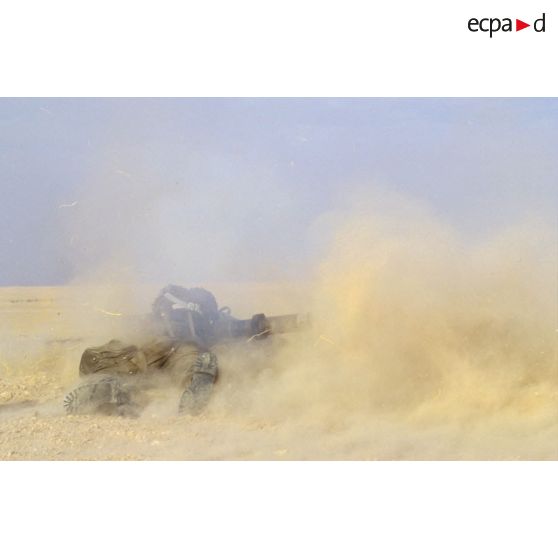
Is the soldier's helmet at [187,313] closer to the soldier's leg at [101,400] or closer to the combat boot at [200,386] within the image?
the combat boot at [200,386]

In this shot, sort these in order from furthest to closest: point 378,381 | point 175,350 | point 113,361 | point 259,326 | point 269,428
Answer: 1. point 259,326
2. point 175,350
3. point 113,361
4. point 378,381
5. point 269,428

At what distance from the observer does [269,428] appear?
7.78 metres

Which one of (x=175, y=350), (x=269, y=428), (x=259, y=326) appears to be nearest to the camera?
(x=269, y=428)

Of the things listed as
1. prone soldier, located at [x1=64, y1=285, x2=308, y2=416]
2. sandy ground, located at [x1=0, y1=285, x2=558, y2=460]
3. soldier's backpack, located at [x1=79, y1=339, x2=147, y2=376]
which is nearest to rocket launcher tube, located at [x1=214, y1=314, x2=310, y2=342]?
prone soldier, located at [x1=64, y1=285, x2=308, y2=416]

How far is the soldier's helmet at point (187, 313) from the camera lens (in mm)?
10141

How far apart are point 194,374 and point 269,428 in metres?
1.70

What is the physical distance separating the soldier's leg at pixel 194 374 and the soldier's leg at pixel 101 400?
682 millimetres

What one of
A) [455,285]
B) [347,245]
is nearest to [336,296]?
[347,245]

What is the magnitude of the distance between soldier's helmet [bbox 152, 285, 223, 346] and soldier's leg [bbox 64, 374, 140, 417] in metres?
1.49

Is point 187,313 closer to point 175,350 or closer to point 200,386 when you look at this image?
point 175,350

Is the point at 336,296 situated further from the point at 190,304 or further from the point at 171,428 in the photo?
the point at 171,428

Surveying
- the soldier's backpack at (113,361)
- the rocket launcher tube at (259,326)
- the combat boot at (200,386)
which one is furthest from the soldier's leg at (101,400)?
the rocket launcher tube at (259,326)

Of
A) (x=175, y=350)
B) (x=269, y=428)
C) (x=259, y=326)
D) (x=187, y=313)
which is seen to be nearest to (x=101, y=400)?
(x=175, y=350)

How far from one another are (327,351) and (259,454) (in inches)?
113
